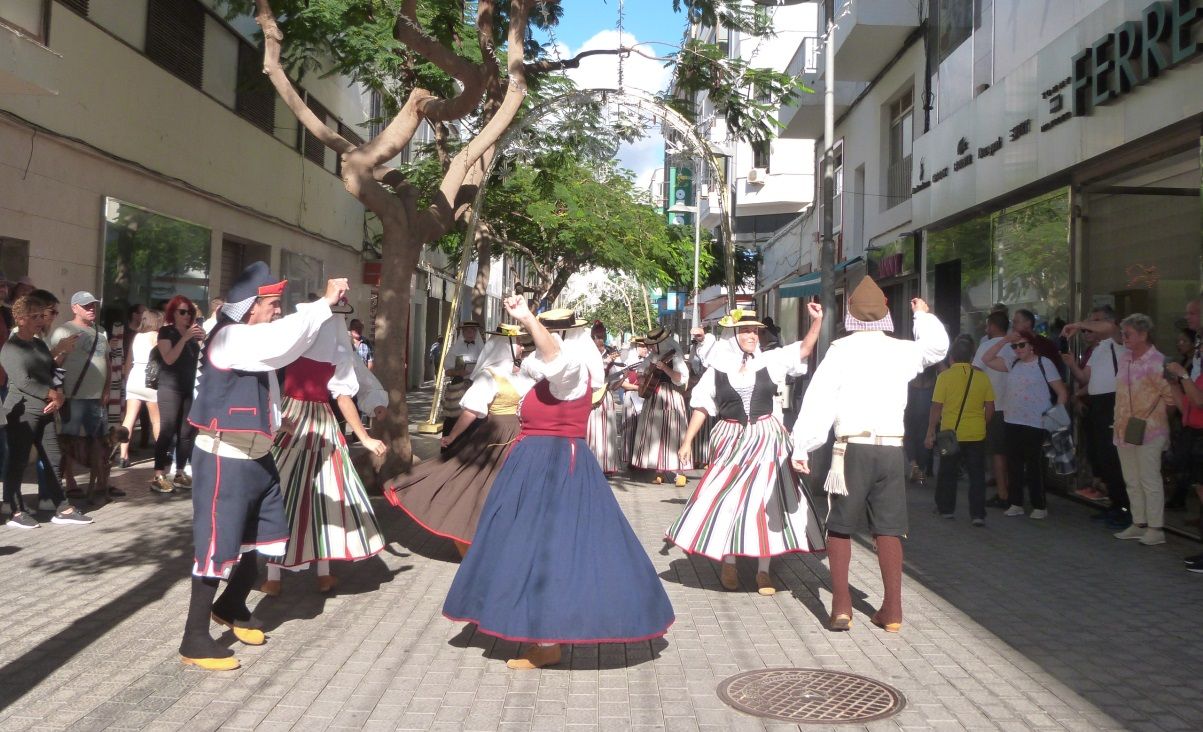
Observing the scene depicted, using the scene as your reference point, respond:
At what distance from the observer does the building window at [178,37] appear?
15.1 metres

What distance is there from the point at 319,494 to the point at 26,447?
3.46m

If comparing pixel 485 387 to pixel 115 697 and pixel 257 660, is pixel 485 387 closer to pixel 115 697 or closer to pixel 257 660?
pixel 257 660

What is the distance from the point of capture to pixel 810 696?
16.1ft

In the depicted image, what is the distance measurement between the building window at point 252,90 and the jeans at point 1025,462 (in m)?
12.6

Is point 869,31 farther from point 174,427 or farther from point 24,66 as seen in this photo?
point 174,427

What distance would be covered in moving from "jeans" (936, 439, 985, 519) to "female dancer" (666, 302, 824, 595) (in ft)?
10.3

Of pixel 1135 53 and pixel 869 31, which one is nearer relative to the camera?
pixel 1135 53

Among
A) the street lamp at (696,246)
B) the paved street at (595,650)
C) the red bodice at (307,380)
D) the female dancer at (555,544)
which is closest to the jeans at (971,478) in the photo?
the paved street at (595,650)

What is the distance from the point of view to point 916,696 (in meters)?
4.92

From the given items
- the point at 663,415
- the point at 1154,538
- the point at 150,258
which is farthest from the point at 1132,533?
the point at 150,258

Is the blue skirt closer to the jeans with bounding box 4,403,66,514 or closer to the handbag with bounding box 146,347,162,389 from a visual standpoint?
the jeans with bounding box 4,403,66,514

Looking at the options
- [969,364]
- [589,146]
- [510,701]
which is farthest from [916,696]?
[589,146]

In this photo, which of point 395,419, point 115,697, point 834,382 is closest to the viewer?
point 115,697

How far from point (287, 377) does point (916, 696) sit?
12.7ft
